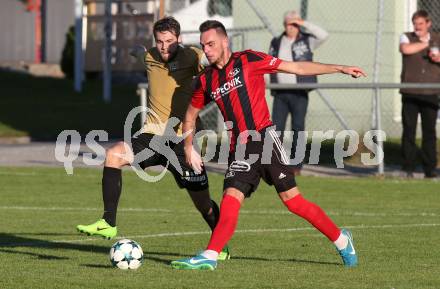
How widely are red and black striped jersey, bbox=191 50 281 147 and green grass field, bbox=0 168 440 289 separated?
113cm

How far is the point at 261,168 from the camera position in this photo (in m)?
9.82

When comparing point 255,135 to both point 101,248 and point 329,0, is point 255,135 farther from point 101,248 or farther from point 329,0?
point 329,0

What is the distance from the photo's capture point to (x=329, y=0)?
934 inches

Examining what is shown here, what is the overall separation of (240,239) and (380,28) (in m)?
10.0

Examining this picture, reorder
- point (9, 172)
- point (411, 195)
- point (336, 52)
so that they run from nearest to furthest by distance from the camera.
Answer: point (411, 195)
point (9, 172)
point (336, 52)

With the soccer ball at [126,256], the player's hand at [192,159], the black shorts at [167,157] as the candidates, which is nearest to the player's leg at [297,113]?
the black shorts at [167,157]

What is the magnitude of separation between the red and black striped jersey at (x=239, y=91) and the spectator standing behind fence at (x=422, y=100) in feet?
26.9

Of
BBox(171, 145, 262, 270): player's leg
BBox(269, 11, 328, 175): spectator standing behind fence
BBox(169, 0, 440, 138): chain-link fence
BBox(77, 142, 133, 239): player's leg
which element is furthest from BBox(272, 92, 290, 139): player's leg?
BBox(171, 145, 262, 270): player's leg

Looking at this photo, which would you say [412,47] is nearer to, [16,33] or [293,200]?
[293,200]

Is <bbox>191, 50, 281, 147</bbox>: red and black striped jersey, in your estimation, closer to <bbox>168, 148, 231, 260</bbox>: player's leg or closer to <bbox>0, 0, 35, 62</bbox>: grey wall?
<bbox>168, 148, 231, 260</bbox>: player's leg

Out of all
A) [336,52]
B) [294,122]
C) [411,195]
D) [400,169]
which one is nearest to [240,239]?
[411,195]

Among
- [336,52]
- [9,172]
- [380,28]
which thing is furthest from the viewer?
[336,52]

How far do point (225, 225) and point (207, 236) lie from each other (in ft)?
8.65

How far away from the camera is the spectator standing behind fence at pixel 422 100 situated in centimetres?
1784
